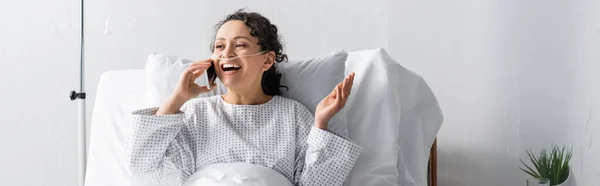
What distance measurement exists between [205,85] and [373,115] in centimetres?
→ 43

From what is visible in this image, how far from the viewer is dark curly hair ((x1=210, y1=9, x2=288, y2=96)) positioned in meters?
1.74

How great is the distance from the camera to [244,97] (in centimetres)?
178

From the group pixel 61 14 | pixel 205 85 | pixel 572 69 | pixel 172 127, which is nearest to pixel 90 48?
pixel 61 14

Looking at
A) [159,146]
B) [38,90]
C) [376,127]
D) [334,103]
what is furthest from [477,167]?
[38,90]

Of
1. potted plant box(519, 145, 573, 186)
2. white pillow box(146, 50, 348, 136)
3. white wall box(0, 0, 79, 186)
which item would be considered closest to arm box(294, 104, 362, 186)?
white pillow box(146, 50, 348, 136)

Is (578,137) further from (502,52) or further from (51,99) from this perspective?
(51,99)

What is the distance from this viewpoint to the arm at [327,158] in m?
1.65

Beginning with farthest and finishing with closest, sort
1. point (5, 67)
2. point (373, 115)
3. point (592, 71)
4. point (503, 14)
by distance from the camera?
point (5, 67) → point (503, 14) → point (592, 71) → point (373, 115)

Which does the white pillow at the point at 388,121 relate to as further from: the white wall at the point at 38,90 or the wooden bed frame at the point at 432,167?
the white wall at the point at 38,90

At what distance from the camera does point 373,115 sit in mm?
1848

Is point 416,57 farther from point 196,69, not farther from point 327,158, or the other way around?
point 196,69

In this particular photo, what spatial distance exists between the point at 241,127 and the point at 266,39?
0.22m

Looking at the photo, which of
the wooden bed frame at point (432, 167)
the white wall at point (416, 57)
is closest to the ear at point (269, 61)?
the wooden bed frame at point (432, 167)

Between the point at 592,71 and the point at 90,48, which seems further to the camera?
the point at 90,48
